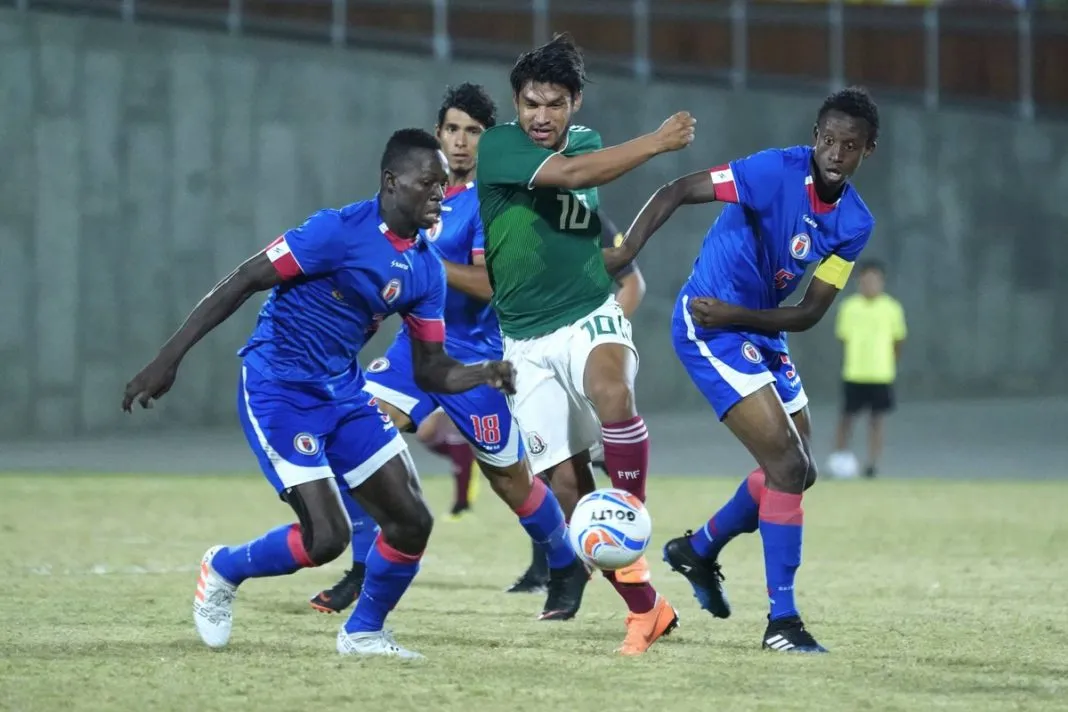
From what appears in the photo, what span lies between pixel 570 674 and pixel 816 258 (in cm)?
225

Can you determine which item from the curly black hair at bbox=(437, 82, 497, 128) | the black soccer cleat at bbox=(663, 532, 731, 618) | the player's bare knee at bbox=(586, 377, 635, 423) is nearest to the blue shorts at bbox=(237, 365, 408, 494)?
the player's bare knee at bbox=(586, 377, 635, 423)

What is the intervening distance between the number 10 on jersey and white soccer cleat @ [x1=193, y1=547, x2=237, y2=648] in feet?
6.56

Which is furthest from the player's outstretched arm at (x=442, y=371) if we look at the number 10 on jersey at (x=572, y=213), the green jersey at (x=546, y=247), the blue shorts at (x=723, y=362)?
the blue shorts at (x=723, y=362)

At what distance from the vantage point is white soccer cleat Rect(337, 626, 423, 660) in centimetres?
695

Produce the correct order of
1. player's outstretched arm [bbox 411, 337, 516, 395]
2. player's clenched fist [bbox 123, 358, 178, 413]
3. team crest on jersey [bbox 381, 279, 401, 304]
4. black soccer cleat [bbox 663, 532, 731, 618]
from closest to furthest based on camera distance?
player's clenched fist [bbox 123, 358, 178, 413], player's outstretched arm [bbox 411, 337, 516, 395], team crest on jersey [bbox 381, 279, 401, 304], black soccer cleat [bbox 663, 532, 731, 618]

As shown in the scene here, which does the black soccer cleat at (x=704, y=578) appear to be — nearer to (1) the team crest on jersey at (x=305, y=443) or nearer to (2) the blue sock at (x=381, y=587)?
(2) the blue sock at (x=381, y=587)

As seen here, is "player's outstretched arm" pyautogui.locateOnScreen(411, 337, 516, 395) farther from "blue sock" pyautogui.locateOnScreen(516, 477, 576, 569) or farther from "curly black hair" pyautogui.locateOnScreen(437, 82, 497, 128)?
"curly black hair" pyautogui.locateOnScreen(437, 82, 497, 128)

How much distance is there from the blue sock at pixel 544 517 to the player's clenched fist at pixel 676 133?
2.59 m

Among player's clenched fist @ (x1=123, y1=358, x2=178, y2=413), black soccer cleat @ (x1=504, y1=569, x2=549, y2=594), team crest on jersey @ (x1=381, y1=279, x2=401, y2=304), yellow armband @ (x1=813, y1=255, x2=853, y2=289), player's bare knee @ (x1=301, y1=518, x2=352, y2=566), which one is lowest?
black soccer cleat @ (x1=504, y1=569, x2=549, y2=594)

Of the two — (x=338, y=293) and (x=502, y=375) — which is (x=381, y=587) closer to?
(x=502, y=375)

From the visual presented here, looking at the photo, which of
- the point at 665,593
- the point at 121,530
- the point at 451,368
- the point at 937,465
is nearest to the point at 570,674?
the point at 451,368

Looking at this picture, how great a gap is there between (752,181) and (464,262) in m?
2.16

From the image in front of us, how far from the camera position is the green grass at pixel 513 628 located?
606 cm

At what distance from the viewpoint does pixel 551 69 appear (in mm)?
7234
